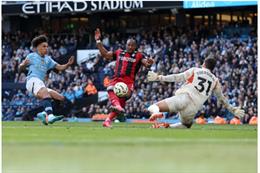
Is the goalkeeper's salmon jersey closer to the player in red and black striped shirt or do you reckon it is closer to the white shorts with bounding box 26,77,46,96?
the player in red and black striped shirt

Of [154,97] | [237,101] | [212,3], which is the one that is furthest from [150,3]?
[237,101]

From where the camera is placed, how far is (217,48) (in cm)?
3597

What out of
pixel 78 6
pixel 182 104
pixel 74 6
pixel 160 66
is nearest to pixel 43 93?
pixel 182 104

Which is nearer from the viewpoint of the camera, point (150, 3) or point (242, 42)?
point (242, 42)

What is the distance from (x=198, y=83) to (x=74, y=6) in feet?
85.0

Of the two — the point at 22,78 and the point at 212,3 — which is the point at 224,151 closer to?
the point at 212,3

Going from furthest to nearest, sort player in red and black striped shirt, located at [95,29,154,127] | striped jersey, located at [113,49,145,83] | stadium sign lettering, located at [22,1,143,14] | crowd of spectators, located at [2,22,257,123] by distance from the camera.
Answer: stadium sign lettering, located at [22,1,143,14] → crowd of spectators, located at [2,22,257,123] → striped jersey, located at [113,49,145,83] → player in red and black striped shirt, located at [95,29,154,127]

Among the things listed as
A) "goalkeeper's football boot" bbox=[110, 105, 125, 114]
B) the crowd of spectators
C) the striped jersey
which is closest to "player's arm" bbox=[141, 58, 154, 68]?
the striped jersey

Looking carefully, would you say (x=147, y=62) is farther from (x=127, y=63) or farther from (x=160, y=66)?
(x=160, y=66)

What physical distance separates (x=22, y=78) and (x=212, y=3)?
987 cm

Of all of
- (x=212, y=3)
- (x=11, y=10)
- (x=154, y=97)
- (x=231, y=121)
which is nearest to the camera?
(x=231, y=121)

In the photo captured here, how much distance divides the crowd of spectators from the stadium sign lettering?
1.71m

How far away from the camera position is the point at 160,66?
35781 millimetres

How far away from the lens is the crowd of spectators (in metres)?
33.0
